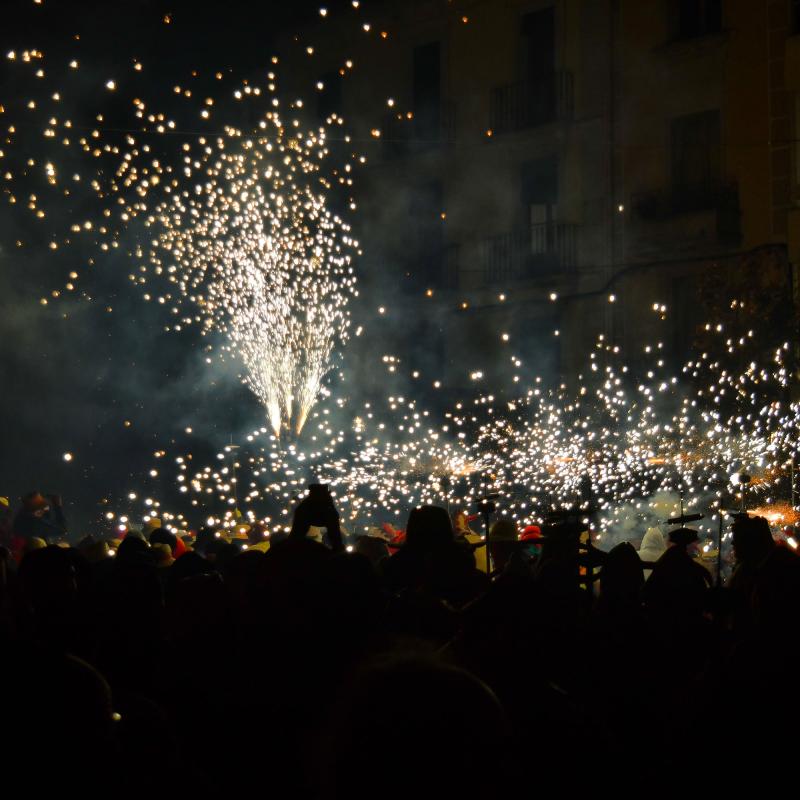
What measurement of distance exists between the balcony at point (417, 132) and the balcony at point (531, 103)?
925 millimetres

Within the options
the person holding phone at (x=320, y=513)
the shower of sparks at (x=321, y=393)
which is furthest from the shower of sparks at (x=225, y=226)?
the person holding phone at (x=320, y=513)

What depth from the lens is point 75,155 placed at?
1625cm

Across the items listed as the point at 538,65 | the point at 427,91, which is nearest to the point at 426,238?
the point at 427,91

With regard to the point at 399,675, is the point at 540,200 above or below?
above

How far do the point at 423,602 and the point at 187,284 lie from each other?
1475cm

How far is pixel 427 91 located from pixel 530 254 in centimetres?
398

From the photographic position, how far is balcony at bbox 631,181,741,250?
1748 centimetres

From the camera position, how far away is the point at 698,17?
1828 centimetres

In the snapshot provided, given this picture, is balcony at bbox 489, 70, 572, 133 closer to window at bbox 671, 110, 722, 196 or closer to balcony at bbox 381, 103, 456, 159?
balcony at bbox 381, 103, 456, 159

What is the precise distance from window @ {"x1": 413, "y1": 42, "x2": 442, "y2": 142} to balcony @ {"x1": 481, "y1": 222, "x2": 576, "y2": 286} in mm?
2531

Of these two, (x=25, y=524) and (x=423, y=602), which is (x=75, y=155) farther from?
(x=423, y=602)

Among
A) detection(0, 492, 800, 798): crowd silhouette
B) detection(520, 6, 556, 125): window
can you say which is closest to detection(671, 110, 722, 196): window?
detection(520, 6, 556, 125): window

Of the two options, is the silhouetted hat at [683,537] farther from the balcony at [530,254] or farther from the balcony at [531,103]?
the balcony at [531,103]

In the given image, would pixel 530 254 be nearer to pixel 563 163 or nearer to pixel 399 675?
pixel 563 163
